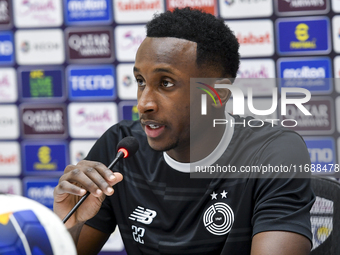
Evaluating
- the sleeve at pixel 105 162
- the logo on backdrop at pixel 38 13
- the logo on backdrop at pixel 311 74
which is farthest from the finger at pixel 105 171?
the logo on backdrop at pixel 38 13

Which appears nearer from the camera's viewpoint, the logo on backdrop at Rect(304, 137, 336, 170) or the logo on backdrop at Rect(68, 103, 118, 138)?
the logo on backdrop at Rect(304, 137, 336, 170)

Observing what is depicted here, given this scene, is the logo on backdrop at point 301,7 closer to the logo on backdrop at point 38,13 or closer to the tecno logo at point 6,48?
the logo on backdrop at point 38,13

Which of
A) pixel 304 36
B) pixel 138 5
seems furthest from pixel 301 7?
pixel 138 5

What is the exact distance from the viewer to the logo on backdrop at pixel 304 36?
1.74 meters

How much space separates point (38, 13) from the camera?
77.2 inches

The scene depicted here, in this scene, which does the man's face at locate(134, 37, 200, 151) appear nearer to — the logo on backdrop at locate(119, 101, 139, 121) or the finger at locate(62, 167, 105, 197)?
the finger at locate(62, 167, 105, 197)

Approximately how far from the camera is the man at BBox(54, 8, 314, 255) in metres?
0.79

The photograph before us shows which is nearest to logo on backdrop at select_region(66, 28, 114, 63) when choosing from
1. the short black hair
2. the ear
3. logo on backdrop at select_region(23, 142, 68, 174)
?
logo on backdrop at select_region(23, 142, 68, 174)

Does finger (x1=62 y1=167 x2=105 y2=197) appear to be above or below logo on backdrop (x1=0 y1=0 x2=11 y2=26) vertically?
below

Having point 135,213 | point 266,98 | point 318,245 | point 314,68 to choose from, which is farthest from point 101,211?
point 314,68

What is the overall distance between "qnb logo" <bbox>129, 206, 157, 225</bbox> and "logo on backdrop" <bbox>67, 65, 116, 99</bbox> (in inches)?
42.6

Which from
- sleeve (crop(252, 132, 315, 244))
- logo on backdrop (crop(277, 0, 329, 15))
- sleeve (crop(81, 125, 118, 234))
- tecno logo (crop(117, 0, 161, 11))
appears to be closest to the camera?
sleeve (crop(252, 132, 315, 244))

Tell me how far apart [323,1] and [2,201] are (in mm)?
1703

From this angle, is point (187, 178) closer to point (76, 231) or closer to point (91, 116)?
point (76, 231)
